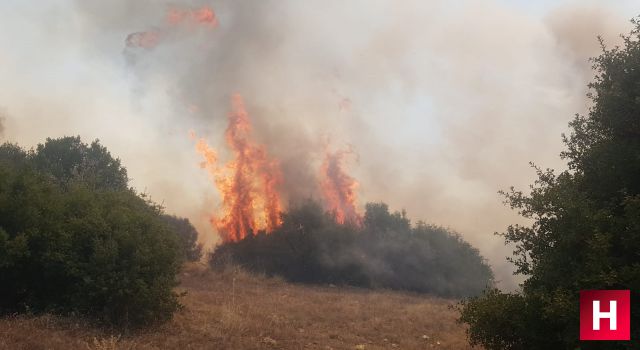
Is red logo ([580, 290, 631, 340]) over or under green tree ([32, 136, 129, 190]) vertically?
under

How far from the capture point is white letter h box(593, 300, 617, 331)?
26.2 ft

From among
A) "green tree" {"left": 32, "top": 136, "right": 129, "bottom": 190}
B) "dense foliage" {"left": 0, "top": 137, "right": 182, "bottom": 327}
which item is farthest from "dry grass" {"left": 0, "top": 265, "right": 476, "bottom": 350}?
"green tree" {"left": 32, "top": 136, "right": 129, "bottom": 190}

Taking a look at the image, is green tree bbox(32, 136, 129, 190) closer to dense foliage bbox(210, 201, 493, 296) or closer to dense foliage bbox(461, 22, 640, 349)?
dense foliage bbox(210, 201, 493, 296)

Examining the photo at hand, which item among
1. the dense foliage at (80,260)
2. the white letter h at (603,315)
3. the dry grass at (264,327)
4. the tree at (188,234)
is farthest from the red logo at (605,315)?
the tree at (188,234)

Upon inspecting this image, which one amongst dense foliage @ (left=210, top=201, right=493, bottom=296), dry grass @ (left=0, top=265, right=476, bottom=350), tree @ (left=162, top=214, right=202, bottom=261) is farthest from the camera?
tree @ (left=162, top=214, right=202, bottom=261)

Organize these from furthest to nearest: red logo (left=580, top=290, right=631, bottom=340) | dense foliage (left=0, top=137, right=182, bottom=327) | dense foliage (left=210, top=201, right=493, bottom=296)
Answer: dense foliage (left=210, top=201, right=493, bottom=296) < dense foliage (left=0, top=137, right=182, bottom=327) < red logo (left=580, top=290, right=631, bottom=340)

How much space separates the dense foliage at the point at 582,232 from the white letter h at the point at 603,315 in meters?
0.28

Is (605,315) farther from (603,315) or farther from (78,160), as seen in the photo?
(78,160)

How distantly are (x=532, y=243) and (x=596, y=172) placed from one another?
2120 millimetres

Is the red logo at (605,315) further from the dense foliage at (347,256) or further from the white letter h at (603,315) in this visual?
the dense foliage at (347,256)

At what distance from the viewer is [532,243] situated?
1088cm

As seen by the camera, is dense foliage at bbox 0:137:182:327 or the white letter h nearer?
the white letter h

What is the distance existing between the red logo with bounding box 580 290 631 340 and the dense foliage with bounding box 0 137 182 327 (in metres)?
12.5

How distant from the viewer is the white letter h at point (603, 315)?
26.2 feet
